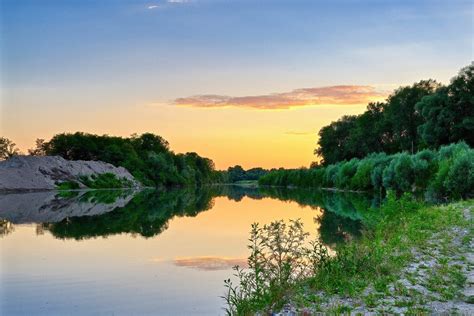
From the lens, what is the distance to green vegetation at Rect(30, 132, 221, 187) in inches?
4094

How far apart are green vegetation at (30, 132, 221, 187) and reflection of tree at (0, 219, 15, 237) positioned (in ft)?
207

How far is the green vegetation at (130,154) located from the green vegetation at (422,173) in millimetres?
45938

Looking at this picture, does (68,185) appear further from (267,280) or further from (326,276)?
(326,276)

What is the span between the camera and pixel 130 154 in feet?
366

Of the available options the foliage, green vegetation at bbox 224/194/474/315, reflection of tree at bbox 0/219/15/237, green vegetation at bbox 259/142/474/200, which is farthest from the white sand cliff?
the foliage

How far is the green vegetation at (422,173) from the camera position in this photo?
29.5m

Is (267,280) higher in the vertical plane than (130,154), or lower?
lower

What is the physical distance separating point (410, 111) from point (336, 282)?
76316mm

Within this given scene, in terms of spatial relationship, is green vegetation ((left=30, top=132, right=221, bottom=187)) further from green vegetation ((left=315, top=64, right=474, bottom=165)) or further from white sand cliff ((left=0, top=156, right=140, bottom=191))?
green vegetation ((left=315, top=64, right=474, bottom=165))

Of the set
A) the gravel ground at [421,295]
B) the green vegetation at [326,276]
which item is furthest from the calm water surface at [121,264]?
the gravel ground at [421,295]

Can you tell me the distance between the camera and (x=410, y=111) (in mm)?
79812

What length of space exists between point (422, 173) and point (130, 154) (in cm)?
8211

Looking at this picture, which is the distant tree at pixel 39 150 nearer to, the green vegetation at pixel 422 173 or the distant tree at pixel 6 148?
the distant tree at pixel 6 148

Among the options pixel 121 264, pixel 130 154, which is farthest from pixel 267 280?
pixel 130 154
